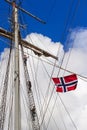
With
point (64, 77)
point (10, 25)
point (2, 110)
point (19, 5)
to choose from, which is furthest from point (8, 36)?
→ point (64, 77)

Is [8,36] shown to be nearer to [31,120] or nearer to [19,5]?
[19,5]

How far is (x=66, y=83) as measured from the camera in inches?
807

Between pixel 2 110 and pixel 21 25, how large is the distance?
24.0 feet

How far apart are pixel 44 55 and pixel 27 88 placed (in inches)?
144

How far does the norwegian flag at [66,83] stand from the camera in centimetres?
2033

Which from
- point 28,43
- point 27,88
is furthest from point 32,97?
point 28,43

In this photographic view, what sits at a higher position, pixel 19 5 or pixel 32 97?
pixel 19 5

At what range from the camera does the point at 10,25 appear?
95.8ft

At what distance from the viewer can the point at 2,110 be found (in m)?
27.3

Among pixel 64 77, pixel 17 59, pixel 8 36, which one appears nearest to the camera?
pixel 64 77

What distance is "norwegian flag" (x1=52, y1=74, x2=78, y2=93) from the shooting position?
2033 centimetres

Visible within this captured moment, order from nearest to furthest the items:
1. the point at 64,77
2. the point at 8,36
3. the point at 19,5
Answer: the point at 64,77 → the point at 8,36 → the point at 19,5

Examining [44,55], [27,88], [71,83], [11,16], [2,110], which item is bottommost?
[71,83]

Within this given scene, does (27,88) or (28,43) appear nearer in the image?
(27,88)
